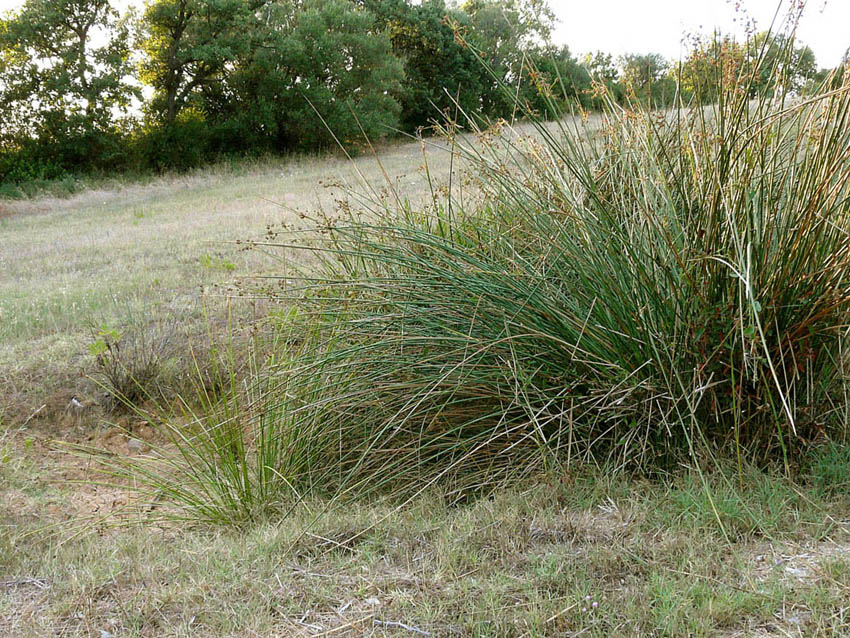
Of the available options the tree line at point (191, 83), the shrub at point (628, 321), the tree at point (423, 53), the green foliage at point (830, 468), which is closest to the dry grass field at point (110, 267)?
the shrub at point (628, 321)

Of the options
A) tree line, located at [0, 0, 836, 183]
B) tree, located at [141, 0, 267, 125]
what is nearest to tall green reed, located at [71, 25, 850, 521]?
tree line, located at [0, 0, 836, 183]

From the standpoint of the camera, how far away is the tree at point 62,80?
18141mm

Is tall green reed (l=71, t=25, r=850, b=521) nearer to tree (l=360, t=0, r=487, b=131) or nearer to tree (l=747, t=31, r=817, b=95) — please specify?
Result: tree (l=747, t=31, r=817, b=95)

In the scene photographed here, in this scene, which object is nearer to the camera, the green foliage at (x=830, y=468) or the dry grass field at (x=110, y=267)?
the green foliage at (x=830, y=468)

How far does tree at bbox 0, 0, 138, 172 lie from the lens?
59.5 feet

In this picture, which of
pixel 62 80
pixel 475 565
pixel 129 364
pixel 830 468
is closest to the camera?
pixel 475 565

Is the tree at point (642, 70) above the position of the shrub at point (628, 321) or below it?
above

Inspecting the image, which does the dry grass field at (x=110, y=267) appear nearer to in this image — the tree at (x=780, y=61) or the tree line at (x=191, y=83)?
the tree at (x=780, y=61)

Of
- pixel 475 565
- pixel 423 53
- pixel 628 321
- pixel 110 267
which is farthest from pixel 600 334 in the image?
pixel 423 53

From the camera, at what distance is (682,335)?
8.17ft

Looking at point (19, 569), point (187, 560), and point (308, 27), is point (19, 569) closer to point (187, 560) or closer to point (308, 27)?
point (187, 560)

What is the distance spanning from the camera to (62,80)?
18.3 m

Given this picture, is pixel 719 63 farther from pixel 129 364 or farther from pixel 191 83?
pixel 191 83

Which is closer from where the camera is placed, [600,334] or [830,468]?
[830,468]
